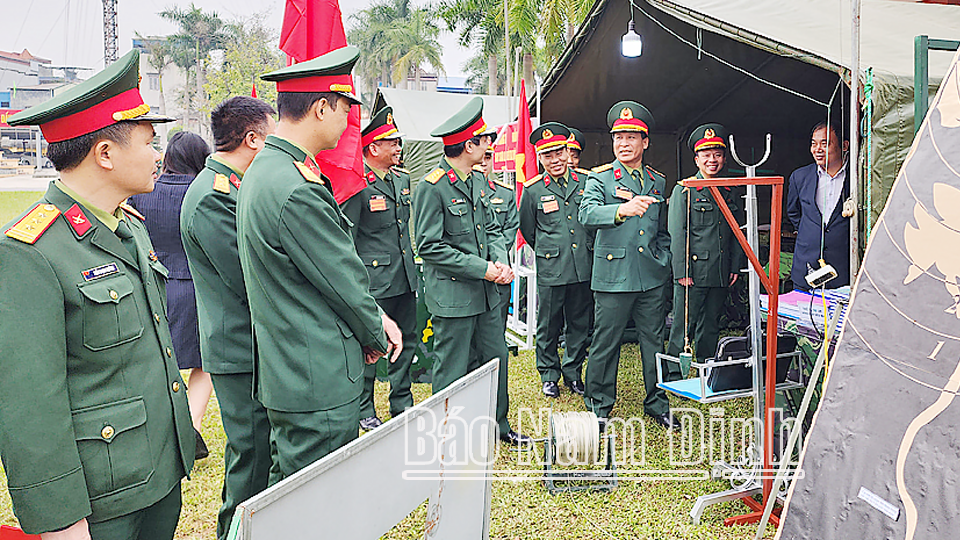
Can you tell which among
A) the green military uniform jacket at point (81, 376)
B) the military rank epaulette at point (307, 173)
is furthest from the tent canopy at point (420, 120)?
the green military uniform jacket at point (81, 376)

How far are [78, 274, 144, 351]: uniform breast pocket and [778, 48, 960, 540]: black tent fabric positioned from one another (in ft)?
6.40

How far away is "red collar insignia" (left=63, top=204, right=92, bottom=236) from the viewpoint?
1484 mm

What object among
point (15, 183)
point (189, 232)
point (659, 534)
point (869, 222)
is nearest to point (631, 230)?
point (869, 222)

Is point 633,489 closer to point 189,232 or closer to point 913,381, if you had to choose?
point 913,381

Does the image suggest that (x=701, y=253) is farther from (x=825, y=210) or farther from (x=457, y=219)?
(x=457, y=219)

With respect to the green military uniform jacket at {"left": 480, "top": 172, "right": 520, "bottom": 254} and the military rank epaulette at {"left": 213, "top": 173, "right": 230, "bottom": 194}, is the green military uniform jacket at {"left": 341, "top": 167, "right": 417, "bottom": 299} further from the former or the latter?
the military rank epaulette at {"left": 213, "top": 173, "right": 230, "bottom": 194}

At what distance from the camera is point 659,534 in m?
2.89

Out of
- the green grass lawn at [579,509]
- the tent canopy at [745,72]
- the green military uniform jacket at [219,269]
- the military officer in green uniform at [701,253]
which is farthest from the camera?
the military officer in green uniform at [701,253]

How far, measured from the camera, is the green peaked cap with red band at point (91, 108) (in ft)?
4.85

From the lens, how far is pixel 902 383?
1832 millimetres

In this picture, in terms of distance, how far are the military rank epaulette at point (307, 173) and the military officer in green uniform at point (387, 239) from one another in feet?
6.82

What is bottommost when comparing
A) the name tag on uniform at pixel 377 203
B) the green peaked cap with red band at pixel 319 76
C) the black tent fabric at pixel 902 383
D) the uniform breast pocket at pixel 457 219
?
the black tent fabric at pixel 902 383

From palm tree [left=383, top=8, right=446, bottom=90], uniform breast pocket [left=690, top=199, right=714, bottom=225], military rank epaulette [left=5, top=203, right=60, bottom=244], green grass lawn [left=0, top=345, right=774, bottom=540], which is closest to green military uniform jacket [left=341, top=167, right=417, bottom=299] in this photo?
green grass lawn [left=0, top=345, right=774, bottom=540]

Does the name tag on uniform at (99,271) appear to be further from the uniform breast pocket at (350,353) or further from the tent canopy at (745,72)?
the tent canopy at (745,72)
